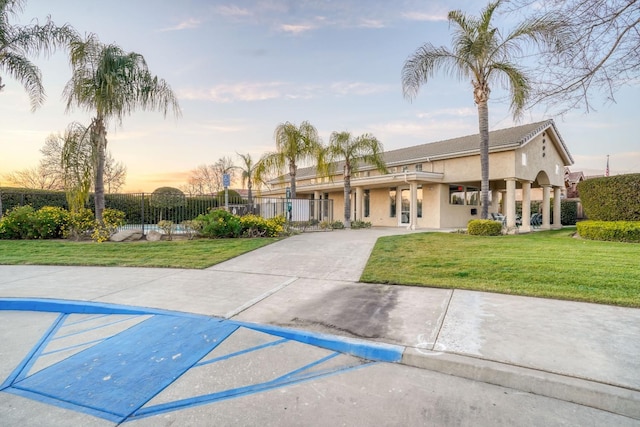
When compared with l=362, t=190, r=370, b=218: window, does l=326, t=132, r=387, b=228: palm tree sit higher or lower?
higher

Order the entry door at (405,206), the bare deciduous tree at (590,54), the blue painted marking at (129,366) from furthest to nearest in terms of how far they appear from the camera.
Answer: the entry door at (405,206) → the bare deciduous tree at (590,54) → the blue painted marking at (129,366)

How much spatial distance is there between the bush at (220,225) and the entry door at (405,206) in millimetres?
11081

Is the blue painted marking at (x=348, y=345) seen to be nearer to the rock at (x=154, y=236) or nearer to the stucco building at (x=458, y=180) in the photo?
the rock at (x=154, y=236)

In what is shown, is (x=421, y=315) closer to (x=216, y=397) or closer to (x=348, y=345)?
(x=348, y=345)


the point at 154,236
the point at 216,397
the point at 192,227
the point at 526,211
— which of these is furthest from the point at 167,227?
the point at 526,211

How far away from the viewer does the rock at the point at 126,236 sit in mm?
11555

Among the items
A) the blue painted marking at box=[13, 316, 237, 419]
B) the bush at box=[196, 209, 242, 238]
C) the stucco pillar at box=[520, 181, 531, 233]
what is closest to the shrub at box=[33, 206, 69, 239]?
the bush at box=[196, 209, 242, 238]

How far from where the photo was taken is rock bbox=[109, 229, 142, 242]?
455 inches

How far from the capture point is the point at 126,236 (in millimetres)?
11641

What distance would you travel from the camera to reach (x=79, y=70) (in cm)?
1096

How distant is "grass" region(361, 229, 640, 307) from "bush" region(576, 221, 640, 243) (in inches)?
92.9

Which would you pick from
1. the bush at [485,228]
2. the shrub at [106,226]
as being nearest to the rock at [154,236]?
the shrub at [106,226]

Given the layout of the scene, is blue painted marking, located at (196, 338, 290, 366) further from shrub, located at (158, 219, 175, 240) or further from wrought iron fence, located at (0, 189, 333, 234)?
wrought iron fence, located at (0, 189, 333, 234)

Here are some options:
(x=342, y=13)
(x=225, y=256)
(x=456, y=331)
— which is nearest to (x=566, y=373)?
(x=456, y=331)
